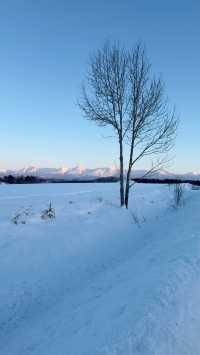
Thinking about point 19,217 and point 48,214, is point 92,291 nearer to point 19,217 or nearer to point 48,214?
point 19,217

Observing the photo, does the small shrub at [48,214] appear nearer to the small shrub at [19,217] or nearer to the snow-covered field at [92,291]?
the snow-covered field at [92,291]

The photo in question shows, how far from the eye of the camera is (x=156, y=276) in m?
5.54

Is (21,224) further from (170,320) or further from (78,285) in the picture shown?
(170,320)

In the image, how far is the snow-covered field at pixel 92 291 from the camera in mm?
3975

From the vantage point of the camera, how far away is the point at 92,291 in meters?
6.48

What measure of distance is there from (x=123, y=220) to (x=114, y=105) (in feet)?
21.7

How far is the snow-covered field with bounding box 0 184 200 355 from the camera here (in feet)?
13.0

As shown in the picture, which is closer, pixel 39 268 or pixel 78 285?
pixel 78 285

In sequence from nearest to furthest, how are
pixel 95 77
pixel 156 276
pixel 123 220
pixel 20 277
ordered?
pixel 156 276 < pixel 20 277 < pixel 123 220 < pixel 95 77

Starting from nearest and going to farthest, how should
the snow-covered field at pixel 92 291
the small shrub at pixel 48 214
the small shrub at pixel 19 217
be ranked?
the snow-covered field at pixel 92 291 < the small shrub at pixel 19 217 < the small shrub at pixel 48 214

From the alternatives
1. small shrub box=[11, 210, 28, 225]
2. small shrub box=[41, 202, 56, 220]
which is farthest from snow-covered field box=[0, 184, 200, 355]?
small shrub box=[41, 202, 56, 220]

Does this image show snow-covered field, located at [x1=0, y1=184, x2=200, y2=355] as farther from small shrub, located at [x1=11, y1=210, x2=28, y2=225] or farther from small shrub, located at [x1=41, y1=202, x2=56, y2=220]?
small shrub, located at [x1=41, y1=202, x2=56, y2=220]

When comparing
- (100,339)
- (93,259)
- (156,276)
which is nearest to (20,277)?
(93,259)

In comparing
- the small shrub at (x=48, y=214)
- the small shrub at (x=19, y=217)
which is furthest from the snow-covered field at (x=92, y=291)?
the small shrub at (x=48, y=214)
